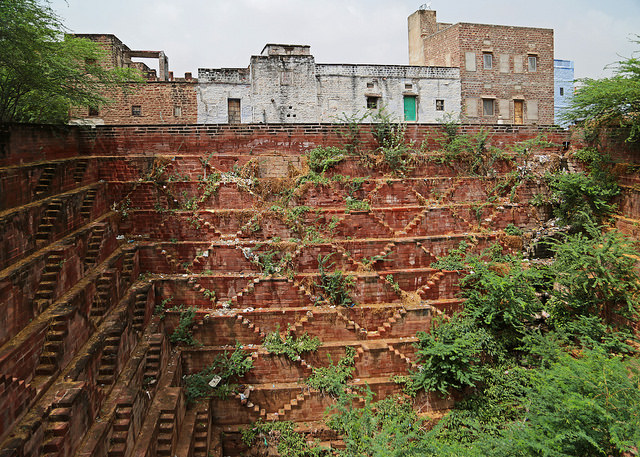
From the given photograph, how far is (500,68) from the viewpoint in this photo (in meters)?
19.5

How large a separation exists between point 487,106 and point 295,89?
28.9 feet

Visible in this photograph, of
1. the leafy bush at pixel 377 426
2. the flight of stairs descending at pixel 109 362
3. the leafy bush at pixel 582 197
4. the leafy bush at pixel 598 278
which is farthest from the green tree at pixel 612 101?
the flight of stairs descending at pixel 109 362

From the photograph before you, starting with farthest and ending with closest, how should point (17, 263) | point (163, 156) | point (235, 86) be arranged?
point (235, 86) → point (163, 156) → point (17, 263)

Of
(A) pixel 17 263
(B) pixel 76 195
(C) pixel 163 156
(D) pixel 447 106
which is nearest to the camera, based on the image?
(A) pixel 17 263

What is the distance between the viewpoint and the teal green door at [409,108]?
18.5 metres

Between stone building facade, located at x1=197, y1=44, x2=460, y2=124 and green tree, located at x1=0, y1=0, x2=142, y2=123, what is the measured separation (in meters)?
4.79

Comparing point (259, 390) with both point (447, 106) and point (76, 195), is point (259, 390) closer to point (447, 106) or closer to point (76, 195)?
point (76, 195)

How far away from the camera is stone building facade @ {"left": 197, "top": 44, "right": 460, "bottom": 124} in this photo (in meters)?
17.3

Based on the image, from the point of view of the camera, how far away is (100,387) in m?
6.80

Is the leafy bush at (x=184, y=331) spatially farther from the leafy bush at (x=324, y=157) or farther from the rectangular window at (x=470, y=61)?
the rectangular window at (x=470, y=61)

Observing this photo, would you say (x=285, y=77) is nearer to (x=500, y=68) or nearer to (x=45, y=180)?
(x=500, y=68)

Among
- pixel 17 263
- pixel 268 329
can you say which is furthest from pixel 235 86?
pixel 17 263

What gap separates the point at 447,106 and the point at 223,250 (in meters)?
12.9

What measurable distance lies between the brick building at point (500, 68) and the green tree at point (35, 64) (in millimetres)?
14138
